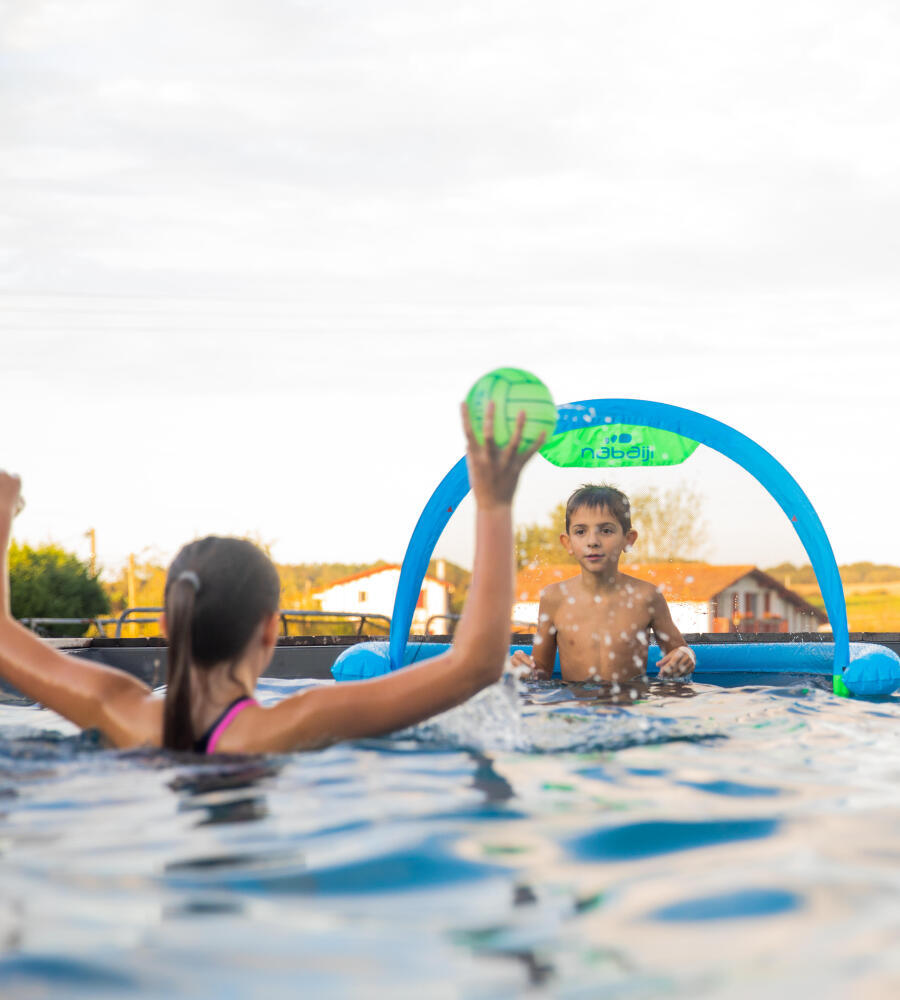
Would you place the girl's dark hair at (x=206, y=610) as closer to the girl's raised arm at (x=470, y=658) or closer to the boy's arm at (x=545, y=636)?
the girl's raised arm at (x=470, y=658)

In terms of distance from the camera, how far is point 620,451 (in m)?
6.48

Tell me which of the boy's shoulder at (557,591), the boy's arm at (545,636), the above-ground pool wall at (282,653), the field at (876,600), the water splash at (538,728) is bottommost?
the field at (876,600)

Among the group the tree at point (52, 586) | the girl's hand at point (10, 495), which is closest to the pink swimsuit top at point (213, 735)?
the girl's hand at point (10, 495)

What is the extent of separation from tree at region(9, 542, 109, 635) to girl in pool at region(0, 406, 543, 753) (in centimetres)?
2155

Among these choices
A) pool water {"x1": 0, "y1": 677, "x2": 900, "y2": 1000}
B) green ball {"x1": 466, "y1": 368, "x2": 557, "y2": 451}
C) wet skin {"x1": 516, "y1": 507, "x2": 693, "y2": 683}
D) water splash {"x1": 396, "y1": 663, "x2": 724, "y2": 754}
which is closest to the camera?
pool water {"x1": 0, "y1": 677, "x2": 900, "y2": 1000}

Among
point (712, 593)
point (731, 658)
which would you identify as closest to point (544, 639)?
point (712, 593)

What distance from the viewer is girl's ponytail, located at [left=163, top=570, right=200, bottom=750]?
8.85 ft

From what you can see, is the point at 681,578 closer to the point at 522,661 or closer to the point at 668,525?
the point at 668,525

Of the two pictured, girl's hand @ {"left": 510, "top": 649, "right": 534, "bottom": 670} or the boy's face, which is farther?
the boy's face

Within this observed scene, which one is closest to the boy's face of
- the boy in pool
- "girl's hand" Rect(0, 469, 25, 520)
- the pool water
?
the boy in pool

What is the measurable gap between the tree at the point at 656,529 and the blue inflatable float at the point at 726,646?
1.37 ft

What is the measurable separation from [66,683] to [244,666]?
59 centimetres

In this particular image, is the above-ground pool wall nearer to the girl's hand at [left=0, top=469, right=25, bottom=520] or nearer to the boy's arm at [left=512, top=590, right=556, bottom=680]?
the boy's arm at [left=512, top=590, right=556, bottom=680]

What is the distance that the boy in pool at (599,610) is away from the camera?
19.7 ft
